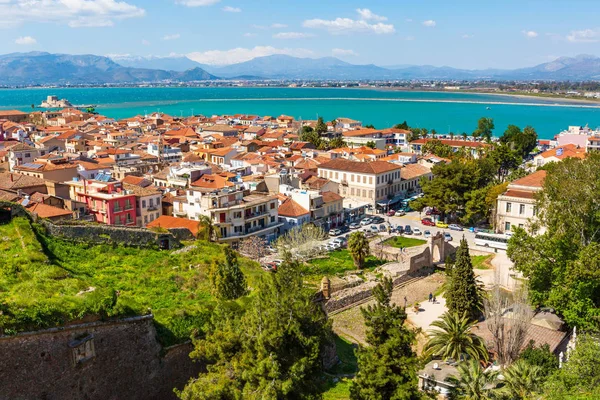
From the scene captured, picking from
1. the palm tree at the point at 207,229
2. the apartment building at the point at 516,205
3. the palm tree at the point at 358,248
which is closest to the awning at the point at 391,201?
the apartment building at the point at 516,205

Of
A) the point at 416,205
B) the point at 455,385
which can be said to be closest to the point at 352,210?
the point at 416,205

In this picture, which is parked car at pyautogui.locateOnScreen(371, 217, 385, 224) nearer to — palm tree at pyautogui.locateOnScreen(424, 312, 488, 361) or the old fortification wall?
palm tree at pyautogui.locateOnScreen(424, 312, 488, 361)

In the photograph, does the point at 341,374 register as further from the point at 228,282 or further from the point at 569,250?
the point at 569,250

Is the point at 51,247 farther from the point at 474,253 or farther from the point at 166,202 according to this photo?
the point at 474,253

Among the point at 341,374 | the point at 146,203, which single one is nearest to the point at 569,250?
the point at 341,374

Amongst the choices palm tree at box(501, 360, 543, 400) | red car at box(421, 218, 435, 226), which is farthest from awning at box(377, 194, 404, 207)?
palm tree at box(501, 360, 543, 400)

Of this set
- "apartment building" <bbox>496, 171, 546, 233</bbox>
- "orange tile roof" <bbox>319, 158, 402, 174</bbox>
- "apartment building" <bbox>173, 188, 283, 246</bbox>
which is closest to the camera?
"apartment building" <bbox>173, 188, 283, 246</bbox>

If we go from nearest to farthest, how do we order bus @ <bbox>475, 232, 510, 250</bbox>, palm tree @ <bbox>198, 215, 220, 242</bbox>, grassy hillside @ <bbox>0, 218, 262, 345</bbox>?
grassy hillside @ <bbox>0, 218, 262, 345</bbox>
palm tree @ <bbox>198, 215, 220, 242</bbox>
bus @ <bbox>475, 232, 510, 250</bbox>
